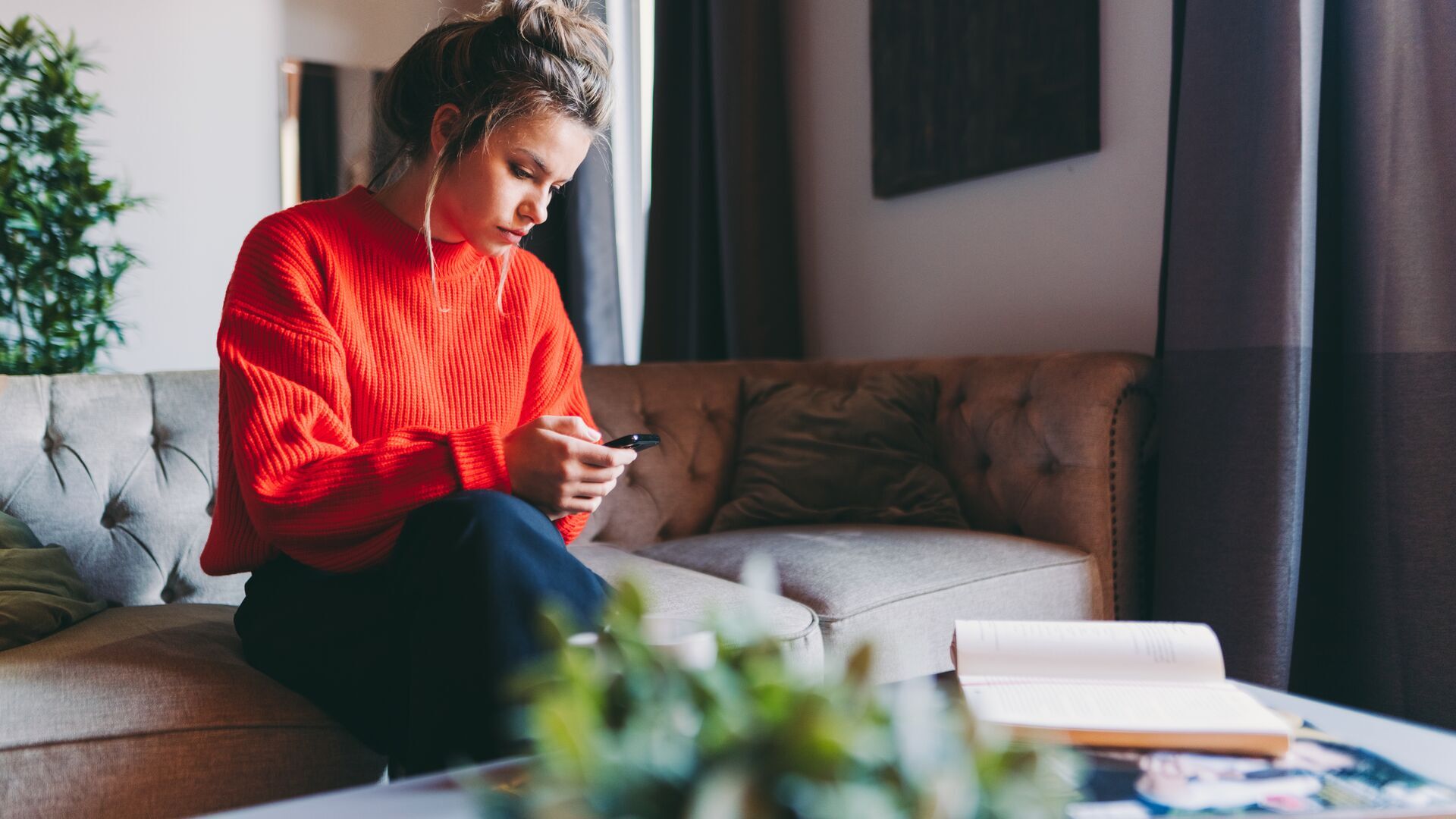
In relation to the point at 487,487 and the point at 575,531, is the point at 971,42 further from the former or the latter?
the point at 487,487

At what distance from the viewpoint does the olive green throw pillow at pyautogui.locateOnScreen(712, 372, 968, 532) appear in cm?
184

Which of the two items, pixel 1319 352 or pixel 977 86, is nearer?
pixel 1319 352

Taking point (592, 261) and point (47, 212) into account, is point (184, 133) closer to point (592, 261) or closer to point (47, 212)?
point (47, 212)

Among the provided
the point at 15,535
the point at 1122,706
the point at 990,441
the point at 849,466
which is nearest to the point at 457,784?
the point at 1122,706

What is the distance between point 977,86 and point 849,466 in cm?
96

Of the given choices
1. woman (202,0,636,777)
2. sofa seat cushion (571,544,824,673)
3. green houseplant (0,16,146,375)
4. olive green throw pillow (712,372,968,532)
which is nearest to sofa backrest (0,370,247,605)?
woman (202,0,636,777)

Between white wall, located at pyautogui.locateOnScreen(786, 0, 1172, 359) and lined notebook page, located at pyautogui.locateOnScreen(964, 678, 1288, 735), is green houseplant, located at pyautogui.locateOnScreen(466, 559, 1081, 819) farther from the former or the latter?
white wall, located at pyautogui.locateOnScreen(786, 0, 1172, 359)

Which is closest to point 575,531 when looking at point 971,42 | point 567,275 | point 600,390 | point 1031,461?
point 600,390

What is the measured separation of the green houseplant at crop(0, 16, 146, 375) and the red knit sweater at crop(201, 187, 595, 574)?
62.8 inches

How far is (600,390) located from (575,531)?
2.29 ft

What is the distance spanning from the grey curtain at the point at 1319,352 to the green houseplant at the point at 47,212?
2.48m

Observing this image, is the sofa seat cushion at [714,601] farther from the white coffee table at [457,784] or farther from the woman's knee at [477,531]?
the white coffee table at [457,784]

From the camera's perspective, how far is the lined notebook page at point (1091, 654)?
83 centimetres

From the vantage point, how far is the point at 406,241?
1.31 meters
